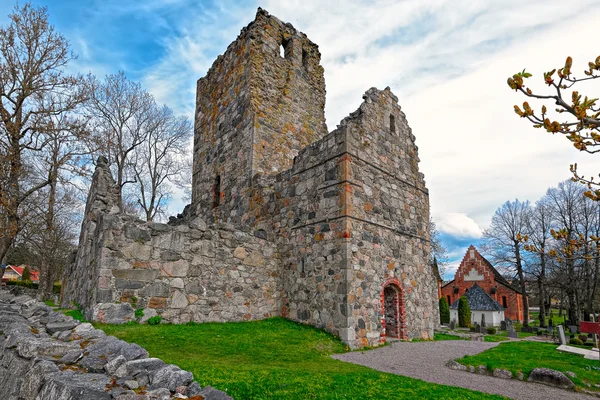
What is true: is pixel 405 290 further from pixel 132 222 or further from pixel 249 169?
pixel 132 222

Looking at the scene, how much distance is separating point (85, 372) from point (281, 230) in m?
7.58

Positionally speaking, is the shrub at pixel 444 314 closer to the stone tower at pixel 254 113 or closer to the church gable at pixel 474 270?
the church gable at pixel 474 270

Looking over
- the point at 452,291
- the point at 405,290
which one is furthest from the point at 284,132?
the point at 452,291

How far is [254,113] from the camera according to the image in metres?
13.2

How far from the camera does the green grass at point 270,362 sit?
180 inches

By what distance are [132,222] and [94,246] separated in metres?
1.22

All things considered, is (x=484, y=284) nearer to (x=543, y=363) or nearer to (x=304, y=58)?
(x=304, y=58)

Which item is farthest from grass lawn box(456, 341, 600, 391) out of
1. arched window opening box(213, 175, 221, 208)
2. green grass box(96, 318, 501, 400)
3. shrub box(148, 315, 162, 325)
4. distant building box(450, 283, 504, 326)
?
distant building box(450, 283, 504, 326)

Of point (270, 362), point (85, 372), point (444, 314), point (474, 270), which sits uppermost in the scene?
point (474, 270)

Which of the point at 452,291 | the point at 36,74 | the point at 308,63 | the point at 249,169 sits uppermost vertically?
the point at 308,63

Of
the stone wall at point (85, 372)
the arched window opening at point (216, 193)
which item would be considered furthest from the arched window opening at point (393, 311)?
the stone wall at point (85, 372)

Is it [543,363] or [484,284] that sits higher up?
[484,284]

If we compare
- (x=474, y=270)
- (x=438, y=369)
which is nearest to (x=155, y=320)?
(x=438, y=369)

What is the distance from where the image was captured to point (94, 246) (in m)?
8.54
